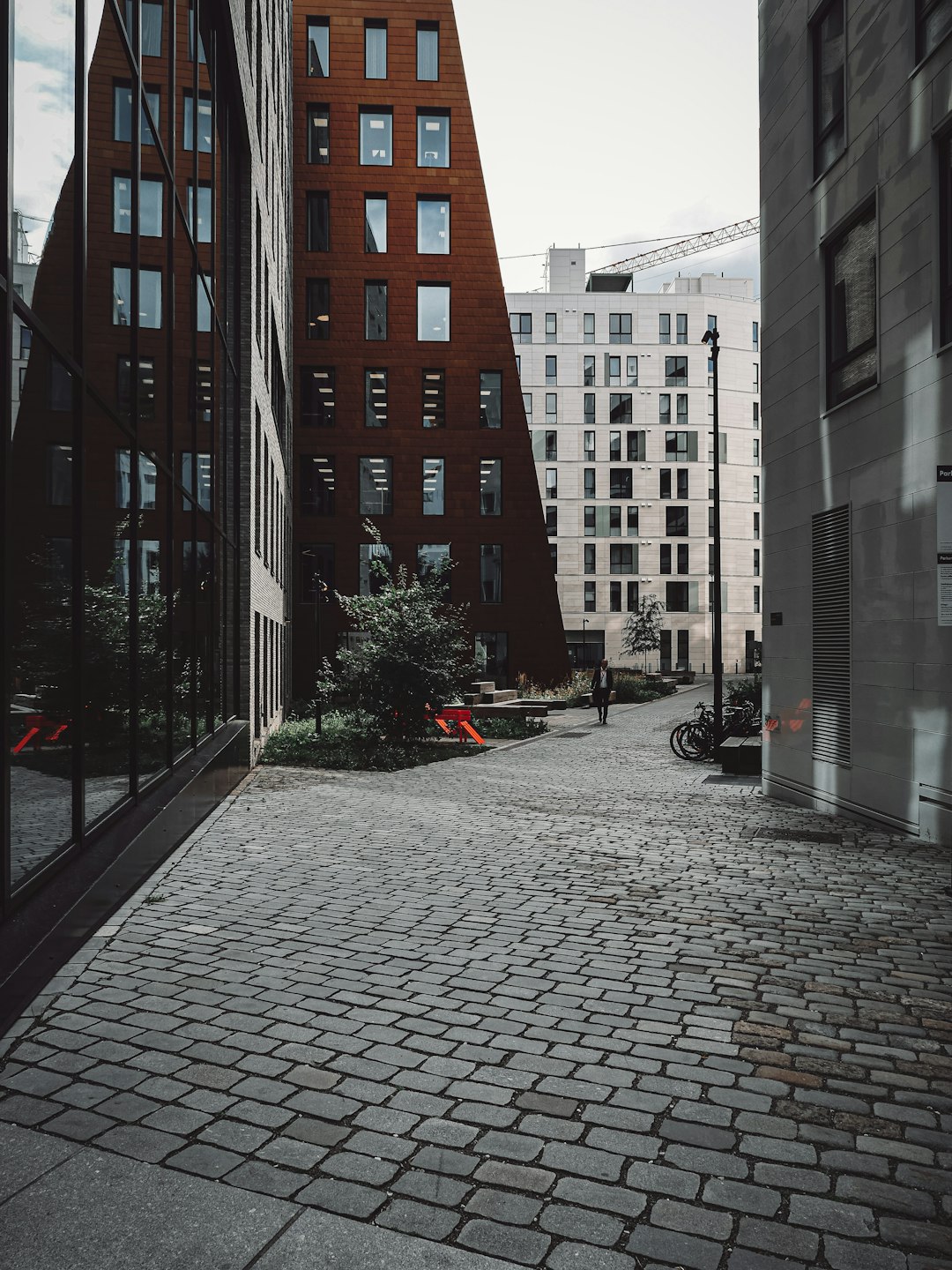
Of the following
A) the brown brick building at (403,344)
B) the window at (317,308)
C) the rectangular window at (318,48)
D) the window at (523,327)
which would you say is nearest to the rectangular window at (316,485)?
the brown brick building at (403,344)

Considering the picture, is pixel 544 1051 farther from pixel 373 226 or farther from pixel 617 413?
pixel 617 413

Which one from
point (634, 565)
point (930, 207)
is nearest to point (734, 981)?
point (930, 207)

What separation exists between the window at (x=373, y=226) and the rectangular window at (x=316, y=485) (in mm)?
7816

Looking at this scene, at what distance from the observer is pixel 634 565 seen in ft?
269

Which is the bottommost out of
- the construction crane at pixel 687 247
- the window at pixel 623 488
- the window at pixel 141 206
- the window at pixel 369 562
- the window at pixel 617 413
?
the window at pixel 369 562

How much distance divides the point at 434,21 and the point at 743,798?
3360cm

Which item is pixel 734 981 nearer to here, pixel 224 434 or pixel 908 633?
pixel 908 633

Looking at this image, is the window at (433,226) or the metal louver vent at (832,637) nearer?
the metal louver vent at (832,637)

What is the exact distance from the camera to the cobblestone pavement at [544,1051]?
348cm

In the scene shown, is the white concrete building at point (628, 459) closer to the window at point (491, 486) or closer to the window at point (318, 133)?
the window at point (491, 486)

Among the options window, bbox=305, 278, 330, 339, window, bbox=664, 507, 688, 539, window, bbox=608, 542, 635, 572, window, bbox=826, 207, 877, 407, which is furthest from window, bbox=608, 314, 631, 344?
window, bbox=826, 207, 877, 407

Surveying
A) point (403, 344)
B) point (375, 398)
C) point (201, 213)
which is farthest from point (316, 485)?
point (201, 213)

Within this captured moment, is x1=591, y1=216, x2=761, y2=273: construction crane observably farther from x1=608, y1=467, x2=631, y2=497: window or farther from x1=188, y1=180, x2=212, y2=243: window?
x1=188, y1=180, x2=212, y2=243: window

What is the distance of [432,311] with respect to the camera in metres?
37.8
